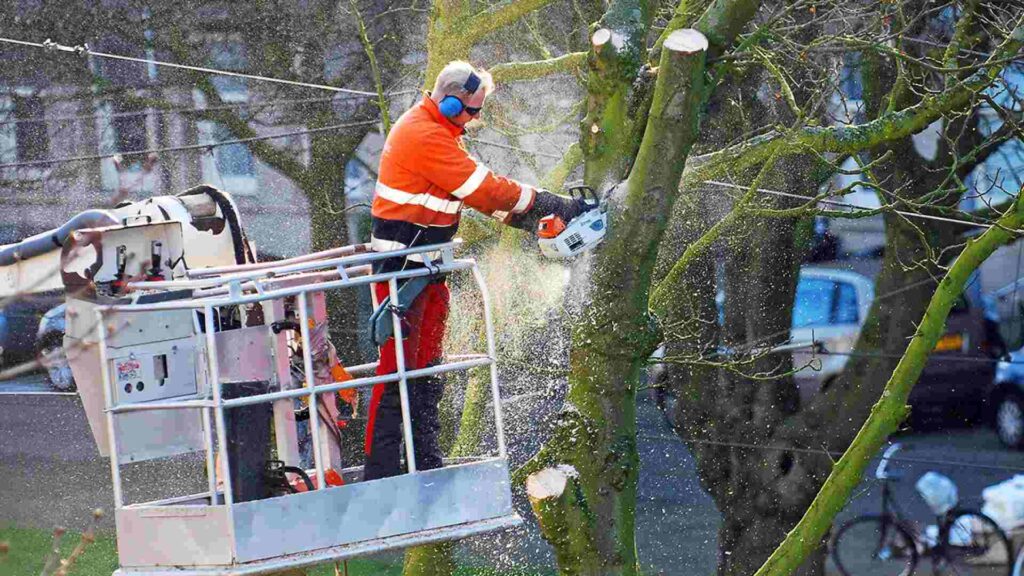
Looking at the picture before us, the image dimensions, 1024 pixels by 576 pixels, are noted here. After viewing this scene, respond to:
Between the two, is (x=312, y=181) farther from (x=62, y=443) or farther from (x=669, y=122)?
(x=669, y=122)

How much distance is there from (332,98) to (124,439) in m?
9.07

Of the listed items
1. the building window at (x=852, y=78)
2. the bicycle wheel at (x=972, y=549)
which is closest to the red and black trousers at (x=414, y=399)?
the building window at (x=852, y=78)

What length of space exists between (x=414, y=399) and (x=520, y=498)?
730cm

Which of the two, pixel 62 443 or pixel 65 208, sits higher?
pixel 65 208

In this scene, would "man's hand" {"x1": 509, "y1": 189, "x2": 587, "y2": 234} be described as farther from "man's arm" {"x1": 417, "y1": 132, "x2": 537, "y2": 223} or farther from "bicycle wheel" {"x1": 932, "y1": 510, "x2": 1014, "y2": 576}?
"bicycle wheel" {"x1": 932, "y1": 510, "x2": 1014, "y2": 576}

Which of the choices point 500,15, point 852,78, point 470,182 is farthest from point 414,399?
point 852,78

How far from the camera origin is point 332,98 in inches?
535

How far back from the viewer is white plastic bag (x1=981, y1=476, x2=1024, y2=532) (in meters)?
10.8

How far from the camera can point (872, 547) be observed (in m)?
11.4

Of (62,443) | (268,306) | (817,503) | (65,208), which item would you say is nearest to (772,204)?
(817,503)

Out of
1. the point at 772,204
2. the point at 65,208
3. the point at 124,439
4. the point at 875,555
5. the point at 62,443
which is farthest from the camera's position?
the point at 62,443

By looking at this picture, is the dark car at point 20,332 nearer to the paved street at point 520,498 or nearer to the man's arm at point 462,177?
the paved street at point 520,498

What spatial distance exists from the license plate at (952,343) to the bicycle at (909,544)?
1.04 metres

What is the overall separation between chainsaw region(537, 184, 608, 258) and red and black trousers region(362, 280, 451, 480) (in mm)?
476
